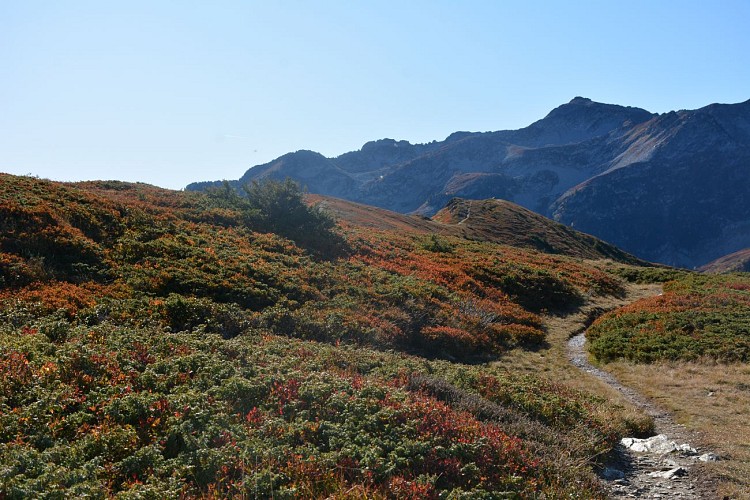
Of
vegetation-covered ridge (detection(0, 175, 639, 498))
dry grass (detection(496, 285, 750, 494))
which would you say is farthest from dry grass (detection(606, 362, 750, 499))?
vegetation-covered ridge (detection(0, 175, 639, 498))

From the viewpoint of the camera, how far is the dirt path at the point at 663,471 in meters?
9.41

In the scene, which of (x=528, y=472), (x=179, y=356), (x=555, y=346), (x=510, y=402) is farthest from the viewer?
(x=555, y=346)

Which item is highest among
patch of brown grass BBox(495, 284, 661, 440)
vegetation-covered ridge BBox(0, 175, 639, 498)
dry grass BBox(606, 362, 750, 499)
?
vegetation-covered ridge BBox(0, 175, 639, 498)

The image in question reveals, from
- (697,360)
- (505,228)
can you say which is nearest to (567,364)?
(697,360)

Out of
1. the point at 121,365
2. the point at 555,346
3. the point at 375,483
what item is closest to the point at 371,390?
the point at 375,483

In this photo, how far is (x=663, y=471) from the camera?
10.5 m

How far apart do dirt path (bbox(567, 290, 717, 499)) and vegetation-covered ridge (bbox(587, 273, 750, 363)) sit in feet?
24.2

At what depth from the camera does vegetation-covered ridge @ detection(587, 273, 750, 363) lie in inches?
774

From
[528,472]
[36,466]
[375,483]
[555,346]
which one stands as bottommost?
[555,346]

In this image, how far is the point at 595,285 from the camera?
1521 inches

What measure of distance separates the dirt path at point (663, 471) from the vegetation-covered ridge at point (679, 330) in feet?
24.2

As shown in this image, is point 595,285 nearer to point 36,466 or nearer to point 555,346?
point 555,346

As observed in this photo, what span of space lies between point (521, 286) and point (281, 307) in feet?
68.1

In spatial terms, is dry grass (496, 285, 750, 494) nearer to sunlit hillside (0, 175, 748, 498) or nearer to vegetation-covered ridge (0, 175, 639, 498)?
sunlit hillside (0, 175, 748, 498)
